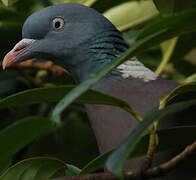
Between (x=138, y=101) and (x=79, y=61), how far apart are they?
1.35ft

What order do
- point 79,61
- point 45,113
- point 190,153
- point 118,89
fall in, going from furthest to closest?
1. point 45,113
2. point 79,61
3. point 118,89
4. point 190,153

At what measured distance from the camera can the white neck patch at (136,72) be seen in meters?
2.31

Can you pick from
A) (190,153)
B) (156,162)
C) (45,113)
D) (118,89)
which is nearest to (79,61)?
(118,89)

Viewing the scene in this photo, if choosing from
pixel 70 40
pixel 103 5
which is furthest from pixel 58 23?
pixel 103 5

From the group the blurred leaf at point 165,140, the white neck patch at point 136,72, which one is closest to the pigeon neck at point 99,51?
the white neck patch at point 136,72

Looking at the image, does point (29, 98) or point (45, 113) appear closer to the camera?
point (29, 98)

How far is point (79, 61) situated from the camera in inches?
98.0

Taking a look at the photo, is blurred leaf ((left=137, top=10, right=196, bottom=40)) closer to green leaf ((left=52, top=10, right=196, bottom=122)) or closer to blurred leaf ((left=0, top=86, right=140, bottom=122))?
green leaf ((left=52, top=10, right=196, bottom=122))

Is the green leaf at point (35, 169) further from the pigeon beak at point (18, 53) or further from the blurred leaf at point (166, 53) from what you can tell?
the blurred leaf at point (166, 53)

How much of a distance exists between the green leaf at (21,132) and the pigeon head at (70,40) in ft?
2.88

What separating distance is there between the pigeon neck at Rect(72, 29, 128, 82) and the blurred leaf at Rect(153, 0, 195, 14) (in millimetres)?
310

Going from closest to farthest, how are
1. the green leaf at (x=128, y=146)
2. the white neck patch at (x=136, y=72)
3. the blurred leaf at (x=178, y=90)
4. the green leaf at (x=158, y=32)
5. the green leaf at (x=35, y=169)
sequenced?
the green leaf at (x=128, y=146) → the green leaf at (x=158, y=32) → the blurred leaf at (x=178, y=90) → the green leaf at (x=35, y=169) → the white neck patch at (x=136, y=72)

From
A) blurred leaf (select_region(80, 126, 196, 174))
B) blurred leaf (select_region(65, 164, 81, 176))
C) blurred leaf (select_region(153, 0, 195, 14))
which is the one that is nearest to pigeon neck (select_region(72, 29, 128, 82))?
blurred leaf (select_region(153, 0, 195, 14))

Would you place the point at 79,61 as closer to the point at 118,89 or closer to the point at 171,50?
the point at 118,89
